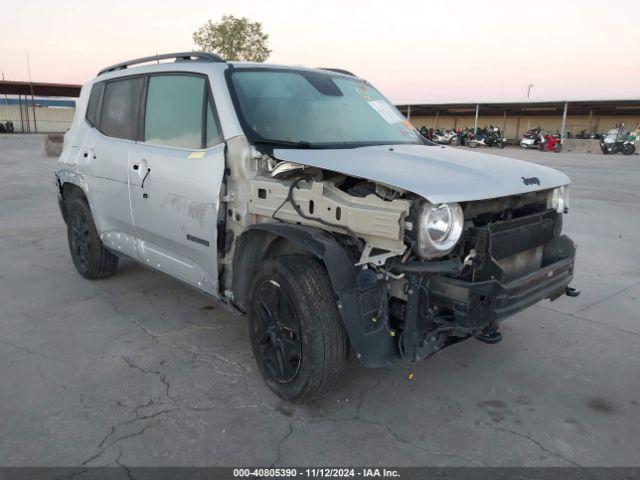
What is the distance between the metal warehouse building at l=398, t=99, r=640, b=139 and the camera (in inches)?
1723

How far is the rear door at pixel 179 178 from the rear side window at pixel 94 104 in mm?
910

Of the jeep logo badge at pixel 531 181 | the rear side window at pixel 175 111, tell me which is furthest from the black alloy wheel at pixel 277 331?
the jeep logo badge at pixel 531 181

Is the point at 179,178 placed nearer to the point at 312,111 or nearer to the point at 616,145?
the point at 312,111

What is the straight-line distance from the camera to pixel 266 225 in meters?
2.90

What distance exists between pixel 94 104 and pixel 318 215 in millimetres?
3092

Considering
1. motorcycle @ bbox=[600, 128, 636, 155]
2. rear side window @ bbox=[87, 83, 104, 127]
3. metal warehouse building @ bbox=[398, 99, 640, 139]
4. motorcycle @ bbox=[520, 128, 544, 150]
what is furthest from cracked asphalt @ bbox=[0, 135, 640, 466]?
metal warehouse building @ bbox=[398, 99, 640, 139]

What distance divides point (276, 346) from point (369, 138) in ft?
5.25

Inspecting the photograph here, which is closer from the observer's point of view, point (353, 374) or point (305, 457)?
point (305, 457)

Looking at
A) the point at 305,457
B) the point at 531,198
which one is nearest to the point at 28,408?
the point at 305,457

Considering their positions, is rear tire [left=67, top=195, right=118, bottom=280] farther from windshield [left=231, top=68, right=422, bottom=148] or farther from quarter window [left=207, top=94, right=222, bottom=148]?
windshield [left=231, top=68, right=422, bottom=148]

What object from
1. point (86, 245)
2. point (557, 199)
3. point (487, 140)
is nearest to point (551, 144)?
point (487, 140)

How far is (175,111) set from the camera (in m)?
3.69

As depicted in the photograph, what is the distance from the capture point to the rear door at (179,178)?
3.31 metres

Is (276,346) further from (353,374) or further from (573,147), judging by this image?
(573,147)
